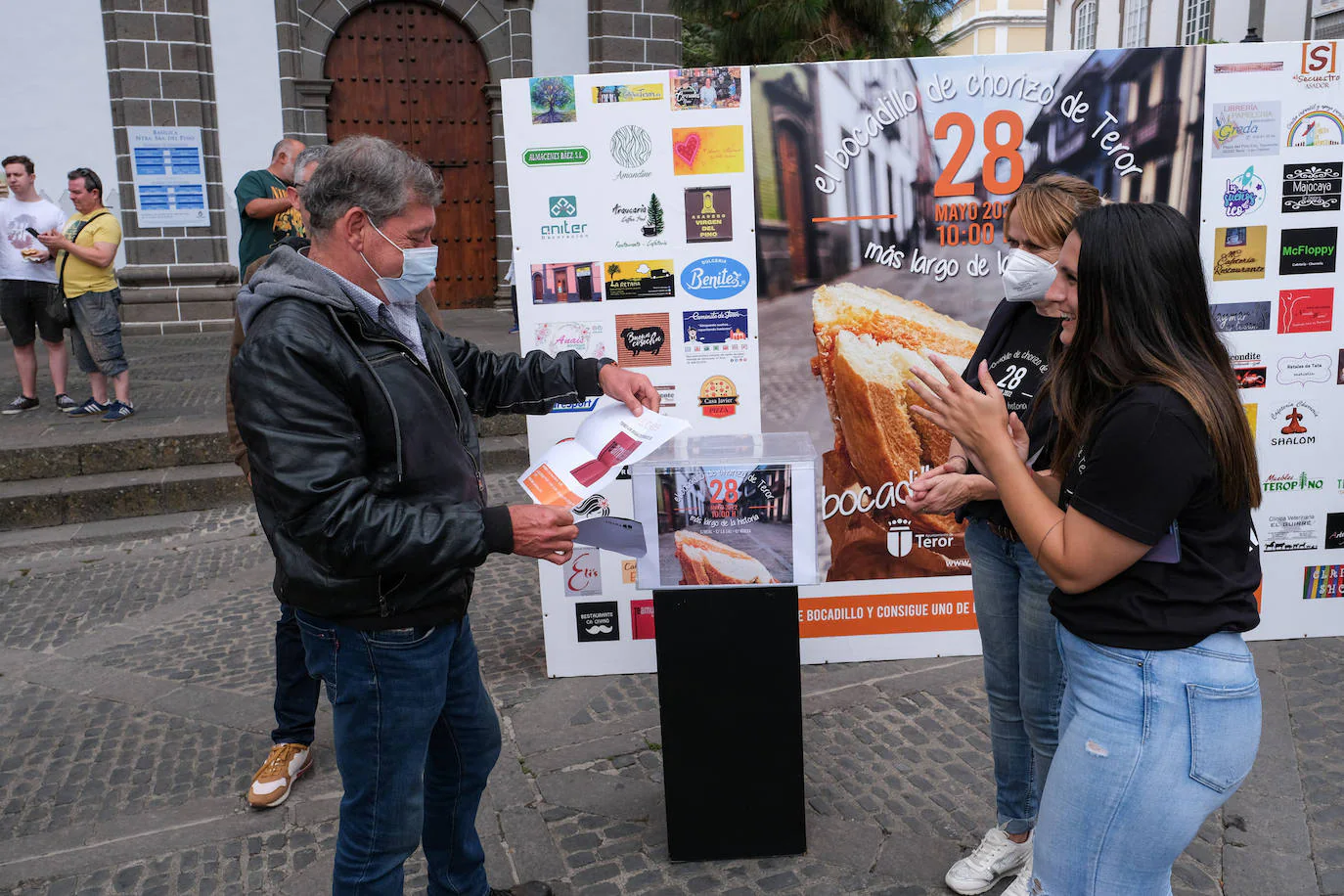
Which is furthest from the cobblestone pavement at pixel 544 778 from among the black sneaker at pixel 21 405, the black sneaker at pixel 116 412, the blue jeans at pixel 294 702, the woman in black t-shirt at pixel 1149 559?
the black sneaker at pixel 21 405

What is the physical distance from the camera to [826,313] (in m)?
4.15

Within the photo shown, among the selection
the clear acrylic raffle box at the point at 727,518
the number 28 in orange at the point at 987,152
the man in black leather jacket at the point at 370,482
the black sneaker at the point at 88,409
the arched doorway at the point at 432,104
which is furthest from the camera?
the arched doorway at the point at 432,104

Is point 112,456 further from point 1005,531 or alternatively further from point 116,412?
point 1005,531

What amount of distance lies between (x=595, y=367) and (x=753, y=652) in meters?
0.93

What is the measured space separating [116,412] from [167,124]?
534 centimetres

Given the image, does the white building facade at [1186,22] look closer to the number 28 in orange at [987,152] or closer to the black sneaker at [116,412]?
the number 28 in orange at [987,152]

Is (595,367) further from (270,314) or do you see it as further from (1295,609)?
(1295,609)

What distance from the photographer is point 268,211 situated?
4.80 meters

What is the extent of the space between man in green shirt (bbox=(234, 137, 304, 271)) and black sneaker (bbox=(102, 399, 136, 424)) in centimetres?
347

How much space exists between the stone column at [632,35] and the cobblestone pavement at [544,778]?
31.0 feet

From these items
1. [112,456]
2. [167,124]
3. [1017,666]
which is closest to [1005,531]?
[1017,666]

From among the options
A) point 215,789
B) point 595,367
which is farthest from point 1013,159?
point 215,789

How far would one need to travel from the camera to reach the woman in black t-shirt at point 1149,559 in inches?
66.7

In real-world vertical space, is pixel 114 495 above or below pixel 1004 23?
below
